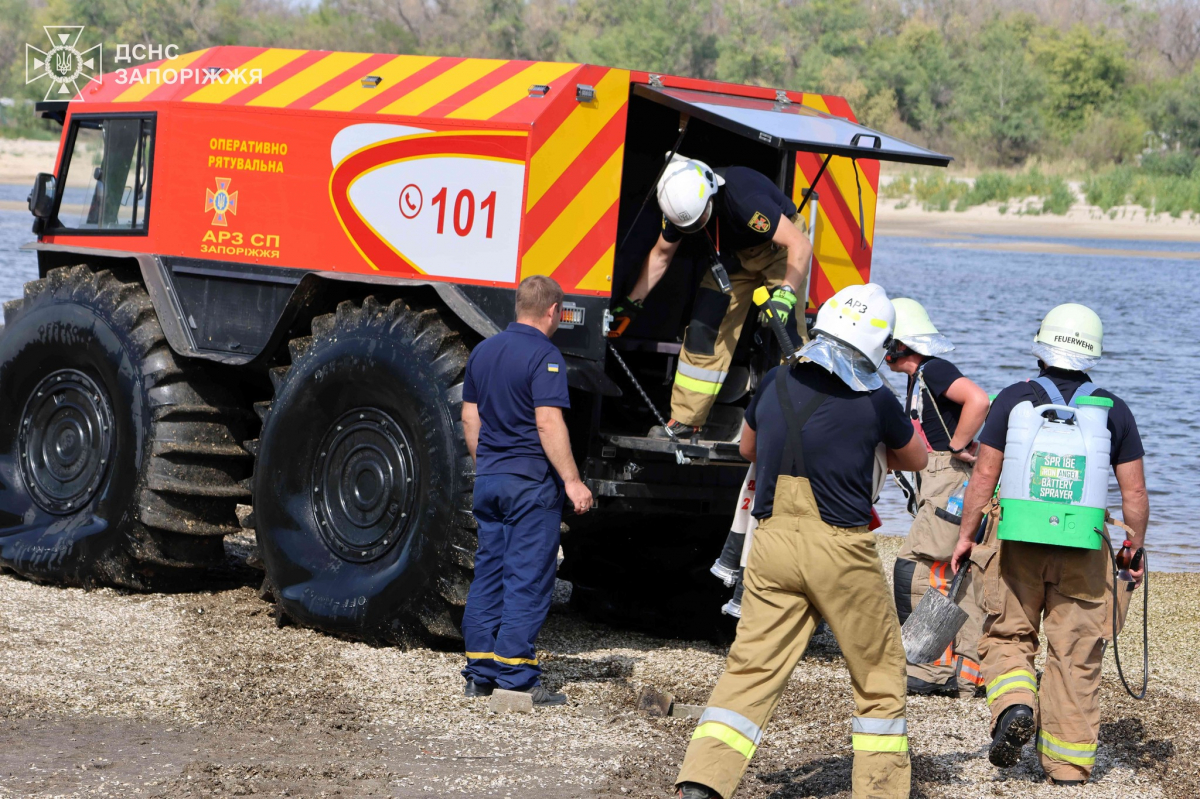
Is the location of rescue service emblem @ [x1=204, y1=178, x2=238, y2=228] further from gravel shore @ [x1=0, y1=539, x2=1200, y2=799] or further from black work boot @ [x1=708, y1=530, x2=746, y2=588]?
black work boot @ [x1=708, y1=530, x2=746, y2=588]

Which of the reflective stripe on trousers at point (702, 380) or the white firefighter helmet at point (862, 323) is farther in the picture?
the reflective stripe on trousers at point (702, 380)

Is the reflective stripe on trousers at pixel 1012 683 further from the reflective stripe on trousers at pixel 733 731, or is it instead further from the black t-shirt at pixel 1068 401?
the reflective stripe on trousers at pixel 733 731

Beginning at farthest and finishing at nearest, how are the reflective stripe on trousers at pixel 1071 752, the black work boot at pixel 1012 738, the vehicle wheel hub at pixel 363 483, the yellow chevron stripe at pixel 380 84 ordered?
the yellow chevron stripe at pixel 380 84 < the vehicle wheel hub at pixel 363 483 < the reflective stripe on trousers at pixel 1071 752 < the black work boot at pixel 1012 738

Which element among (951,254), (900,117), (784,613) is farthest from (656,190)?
(900,117)

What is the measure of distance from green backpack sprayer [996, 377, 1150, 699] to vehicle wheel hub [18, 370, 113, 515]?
481 cm

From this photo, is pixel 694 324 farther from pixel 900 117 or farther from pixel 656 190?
pixel 900 117

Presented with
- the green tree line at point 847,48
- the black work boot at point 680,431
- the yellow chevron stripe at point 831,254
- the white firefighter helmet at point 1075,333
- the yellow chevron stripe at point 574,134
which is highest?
the green tree line at point 847,48

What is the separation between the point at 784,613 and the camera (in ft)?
16.8

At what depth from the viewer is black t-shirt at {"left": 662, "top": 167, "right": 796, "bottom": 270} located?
22.5ft

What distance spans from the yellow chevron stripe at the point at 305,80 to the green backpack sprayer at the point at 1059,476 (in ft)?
12.6

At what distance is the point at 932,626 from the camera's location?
21.3 ft

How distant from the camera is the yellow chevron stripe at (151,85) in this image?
8.34 metres

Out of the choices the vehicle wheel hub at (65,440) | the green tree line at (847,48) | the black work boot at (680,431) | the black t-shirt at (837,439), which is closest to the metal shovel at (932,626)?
the black work boot at (680,431)

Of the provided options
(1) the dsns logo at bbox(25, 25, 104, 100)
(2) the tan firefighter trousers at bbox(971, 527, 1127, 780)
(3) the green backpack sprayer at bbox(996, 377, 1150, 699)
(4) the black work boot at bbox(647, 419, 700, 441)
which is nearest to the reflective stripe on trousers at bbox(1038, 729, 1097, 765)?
(2) the tan firefighter trousers at bbox(971, 527, 1127, 780)
